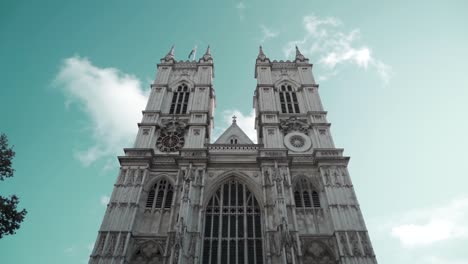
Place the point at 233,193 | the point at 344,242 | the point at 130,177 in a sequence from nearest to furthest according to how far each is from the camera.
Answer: the point at 344,242 → the point at 130,177 → the point at 233,193

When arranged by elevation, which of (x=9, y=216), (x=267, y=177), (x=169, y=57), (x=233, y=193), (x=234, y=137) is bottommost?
(x=9, y=216)

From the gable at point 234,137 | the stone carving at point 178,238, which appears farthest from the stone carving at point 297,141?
the stone carving at point 178,238

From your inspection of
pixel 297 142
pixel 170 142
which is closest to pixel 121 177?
pixel 170 142

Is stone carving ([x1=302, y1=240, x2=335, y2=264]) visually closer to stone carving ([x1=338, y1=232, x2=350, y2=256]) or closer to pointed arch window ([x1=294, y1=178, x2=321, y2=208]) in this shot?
stone carving ([x1=338, y1=232, x2=350, y2=256])

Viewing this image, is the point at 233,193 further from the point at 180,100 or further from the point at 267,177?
the point at 180,100

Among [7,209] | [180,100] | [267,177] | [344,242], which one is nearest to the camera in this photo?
[7,209]

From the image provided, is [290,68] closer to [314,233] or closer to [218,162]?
[218,162]

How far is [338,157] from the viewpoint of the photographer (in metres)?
22.0

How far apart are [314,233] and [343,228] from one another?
5.66ft

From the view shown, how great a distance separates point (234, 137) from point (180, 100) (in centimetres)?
623

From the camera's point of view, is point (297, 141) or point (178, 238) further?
point (297, 141)

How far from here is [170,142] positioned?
24406 millimetres

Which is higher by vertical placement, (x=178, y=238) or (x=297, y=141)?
(x=297, y=141)

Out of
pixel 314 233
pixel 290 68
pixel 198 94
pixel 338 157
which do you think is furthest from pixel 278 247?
pixel 290 68
